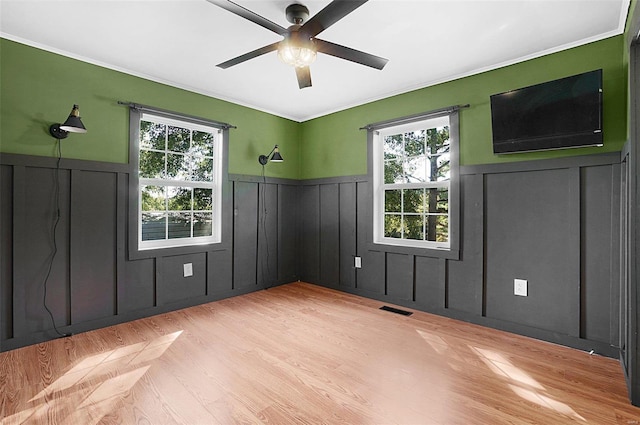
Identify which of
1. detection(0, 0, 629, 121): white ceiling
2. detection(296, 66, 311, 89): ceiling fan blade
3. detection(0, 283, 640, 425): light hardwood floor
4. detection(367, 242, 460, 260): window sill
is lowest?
detection(0, 283, 640, 425): light hardwood floor

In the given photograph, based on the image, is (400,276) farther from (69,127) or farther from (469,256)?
(69,127)

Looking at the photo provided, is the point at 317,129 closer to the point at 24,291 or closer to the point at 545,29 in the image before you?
the point at 545,29

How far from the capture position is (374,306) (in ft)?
12.4

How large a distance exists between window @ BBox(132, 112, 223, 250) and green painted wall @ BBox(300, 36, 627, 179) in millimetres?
1478

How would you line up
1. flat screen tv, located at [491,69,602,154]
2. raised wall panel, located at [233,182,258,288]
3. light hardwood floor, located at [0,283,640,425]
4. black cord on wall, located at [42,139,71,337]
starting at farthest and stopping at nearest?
raised wall panel, located at [233,182,258,288]
black cord on wall, located at [42,139,71,337]
flat screen tv, located at [491,69,602,154]
light hardwood floor, located at [0,283,640,425]

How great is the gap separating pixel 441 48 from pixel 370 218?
2022 mm

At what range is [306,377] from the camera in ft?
7.14

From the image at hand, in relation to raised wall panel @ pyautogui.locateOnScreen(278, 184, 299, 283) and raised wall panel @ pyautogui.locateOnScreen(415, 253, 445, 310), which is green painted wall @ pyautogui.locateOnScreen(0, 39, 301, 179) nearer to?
raised wall panel @ pyautogui.locateOnScreen(278, 184, 299, 283)

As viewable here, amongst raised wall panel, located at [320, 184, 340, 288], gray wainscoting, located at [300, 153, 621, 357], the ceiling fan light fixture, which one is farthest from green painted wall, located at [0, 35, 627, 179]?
the ceiling fan light fixture

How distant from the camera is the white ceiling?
7.32 ft

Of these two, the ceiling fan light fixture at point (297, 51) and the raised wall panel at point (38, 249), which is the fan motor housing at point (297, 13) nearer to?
the ceiling fan light fixture at point (297, 51)

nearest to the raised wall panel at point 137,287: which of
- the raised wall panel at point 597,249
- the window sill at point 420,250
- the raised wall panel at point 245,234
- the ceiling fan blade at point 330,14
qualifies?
the raised wall panel at point 245,234

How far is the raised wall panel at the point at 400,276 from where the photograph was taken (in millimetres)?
3707

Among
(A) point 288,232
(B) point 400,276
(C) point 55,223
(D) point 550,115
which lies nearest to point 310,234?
(A) point 288,232
